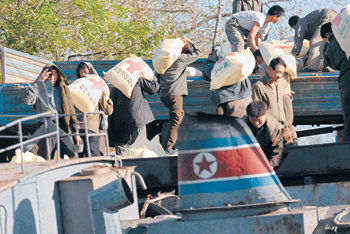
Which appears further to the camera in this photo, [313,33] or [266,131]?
[313,33]

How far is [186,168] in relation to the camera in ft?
23.5

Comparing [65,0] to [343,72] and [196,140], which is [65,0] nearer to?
[343,72]

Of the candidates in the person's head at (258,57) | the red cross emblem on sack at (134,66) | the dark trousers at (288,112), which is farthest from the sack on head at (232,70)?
the red cross emblem on sack at (134,66)

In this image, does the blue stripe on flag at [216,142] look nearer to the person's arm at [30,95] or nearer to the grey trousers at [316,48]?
the person's arm at [30,95]

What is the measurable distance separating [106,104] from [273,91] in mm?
2464

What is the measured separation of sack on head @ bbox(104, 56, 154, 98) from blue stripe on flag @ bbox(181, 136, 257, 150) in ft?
12.7

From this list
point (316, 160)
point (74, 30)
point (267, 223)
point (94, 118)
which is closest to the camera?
point (267, 223)

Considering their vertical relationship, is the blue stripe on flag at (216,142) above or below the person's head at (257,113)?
below

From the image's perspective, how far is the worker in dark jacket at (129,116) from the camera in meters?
10.8

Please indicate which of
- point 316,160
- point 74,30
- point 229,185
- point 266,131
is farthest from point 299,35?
point 74,30

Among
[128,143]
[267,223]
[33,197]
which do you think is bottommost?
[267,223]

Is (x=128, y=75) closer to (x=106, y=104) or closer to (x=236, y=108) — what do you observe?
(x=106, y=104)

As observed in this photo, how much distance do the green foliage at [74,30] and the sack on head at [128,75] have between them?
6620mm

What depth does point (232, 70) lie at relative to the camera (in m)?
10.0
